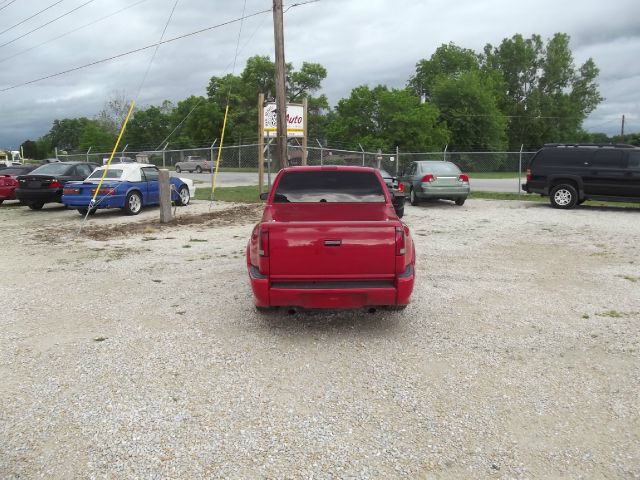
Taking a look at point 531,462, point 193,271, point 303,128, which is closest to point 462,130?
point 303,128

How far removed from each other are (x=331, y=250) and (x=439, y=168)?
12874 mm

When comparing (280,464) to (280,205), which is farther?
(280,205)

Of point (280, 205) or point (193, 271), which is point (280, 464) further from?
point (193, 271)

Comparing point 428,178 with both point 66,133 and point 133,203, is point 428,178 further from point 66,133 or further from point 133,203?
point 66,133

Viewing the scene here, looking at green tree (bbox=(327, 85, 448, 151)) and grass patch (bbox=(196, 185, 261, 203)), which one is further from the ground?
green tree (bbox=(327, 85, 448, 151))

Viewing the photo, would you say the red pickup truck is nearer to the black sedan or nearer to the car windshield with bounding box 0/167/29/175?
the black sedan

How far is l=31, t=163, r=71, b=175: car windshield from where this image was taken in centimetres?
1648

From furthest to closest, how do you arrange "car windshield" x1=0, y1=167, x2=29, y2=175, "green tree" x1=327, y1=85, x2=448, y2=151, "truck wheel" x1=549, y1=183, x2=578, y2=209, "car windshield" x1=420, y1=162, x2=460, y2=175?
"green tree" x1=327, y1=85, x2=448, y2=151
"car windshield" x1=0, y1=167, x2=29, y2=175
"car windshield" x1=420, y1=162, x2=460, y2=175
"truck wheel" x1=549, y1=183, x2=578, y2=209

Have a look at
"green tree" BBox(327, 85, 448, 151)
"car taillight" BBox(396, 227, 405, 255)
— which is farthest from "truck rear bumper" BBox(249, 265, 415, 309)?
"green tree" BBox(327, 85, 448, 151)

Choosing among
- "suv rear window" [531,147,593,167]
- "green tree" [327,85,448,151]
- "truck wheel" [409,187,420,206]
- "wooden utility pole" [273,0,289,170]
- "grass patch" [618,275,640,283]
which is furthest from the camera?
"green tree" [327,85,448,151]

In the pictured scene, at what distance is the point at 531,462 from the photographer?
9.97 feet

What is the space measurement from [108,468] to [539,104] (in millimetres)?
86293

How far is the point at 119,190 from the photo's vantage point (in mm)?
14234

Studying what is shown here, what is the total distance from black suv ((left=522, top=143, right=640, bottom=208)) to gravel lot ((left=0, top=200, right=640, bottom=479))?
744 cm
